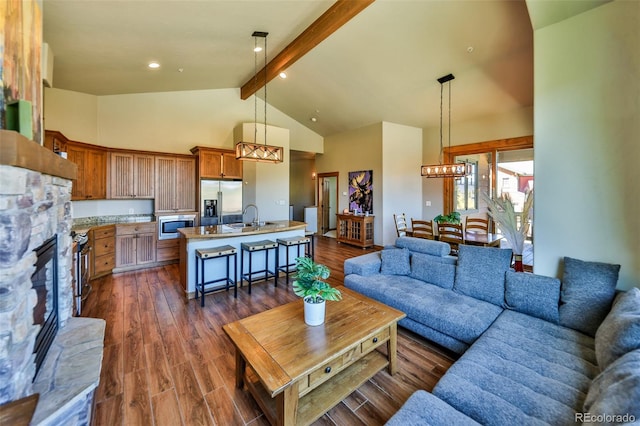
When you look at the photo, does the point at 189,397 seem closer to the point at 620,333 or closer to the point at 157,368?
the point at 157,368

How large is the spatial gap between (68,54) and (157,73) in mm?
1353

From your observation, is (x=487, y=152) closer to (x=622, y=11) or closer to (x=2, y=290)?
(x=622, y=11)

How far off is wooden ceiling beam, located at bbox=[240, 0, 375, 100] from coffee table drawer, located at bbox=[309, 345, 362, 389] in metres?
3.81

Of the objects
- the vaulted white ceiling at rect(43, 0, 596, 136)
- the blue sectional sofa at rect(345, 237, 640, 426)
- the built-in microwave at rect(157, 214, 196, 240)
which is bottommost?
the blue sectional sofa at rect(345, 237, 640, 426)

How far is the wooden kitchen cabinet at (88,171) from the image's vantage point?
13.6 ft

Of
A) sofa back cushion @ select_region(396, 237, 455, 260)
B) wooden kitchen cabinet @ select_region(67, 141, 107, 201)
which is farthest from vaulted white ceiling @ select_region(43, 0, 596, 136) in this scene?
sofa back cushion @ select_region(396, 237, 455, 260)

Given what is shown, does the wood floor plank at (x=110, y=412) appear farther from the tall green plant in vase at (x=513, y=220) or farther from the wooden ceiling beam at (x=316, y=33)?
the wooden ceiling beam at (x=316, y=33)

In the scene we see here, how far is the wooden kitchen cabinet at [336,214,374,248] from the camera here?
682 cm

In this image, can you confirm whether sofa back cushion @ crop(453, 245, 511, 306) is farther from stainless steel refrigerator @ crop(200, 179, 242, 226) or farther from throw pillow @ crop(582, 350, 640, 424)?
stainless steel refrigerator @ crop(200, 179, 242, 226)

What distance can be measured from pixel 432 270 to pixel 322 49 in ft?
13.7

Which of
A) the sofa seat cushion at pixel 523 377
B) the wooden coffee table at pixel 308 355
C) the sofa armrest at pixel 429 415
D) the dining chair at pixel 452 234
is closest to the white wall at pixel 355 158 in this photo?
the dining chair at pixel 452 234

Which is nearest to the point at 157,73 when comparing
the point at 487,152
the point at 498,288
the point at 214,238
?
the point at 214,238

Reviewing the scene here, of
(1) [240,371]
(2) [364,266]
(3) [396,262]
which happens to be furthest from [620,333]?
(1) [240,371]

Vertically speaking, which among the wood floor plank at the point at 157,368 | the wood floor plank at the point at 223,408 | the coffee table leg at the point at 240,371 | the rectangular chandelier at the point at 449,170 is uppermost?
the rectangular chandelier at the point at 449,170
